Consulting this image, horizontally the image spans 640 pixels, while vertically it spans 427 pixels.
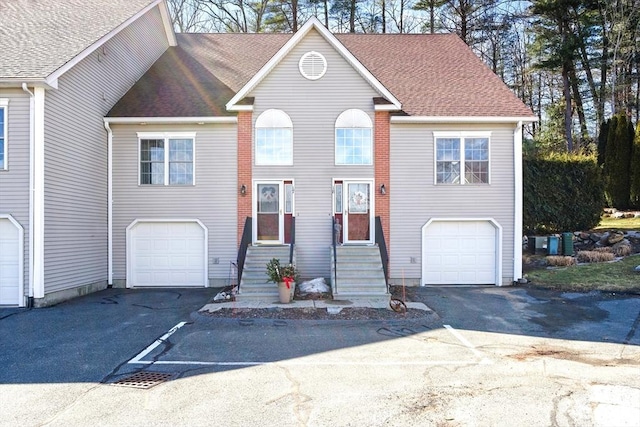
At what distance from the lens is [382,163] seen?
13625 mm

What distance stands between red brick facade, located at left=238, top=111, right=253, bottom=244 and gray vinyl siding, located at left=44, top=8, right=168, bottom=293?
13.5 feet

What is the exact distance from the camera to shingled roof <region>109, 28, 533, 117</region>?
13.9 m

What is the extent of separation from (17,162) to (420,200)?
10833 mm

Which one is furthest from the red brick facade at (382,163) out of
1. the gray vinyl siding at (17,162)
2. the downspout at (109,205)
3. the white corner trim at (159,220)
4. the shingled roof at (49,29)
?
the gray vinyl siding at (17,162)

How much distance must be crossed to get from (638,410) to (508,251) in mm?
9252

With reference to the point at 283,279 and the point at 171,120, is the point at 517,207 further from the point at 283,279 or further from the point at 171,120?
the point at 171,120

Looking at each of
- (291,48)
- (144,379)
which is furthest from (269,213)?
(144,379)

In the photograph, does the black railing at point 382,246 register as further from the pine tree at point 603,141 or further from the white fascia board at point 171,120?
the pine tree at point 603,141

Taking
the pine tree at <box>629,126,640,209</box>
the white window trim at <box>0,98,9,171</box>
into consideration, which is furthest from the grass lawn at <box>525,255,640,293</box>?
the white window trim at <box>0,98,9,171</box>

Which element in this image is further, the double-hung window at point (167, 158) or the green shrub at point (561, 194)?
the green shrub at point (561, 194)

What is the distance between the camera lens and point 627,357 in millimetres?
6867

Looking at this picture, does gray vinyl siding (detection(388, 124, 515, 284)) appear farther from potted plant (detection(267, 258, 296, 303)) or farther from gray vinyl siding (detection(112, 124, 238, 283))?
gray vinyl siding (detection(112, 124, 238, 283))

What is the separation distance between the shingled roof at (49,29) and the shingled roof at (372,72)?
2.18 meters

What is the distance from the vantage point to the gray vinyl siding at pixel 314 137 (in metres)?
13.5
